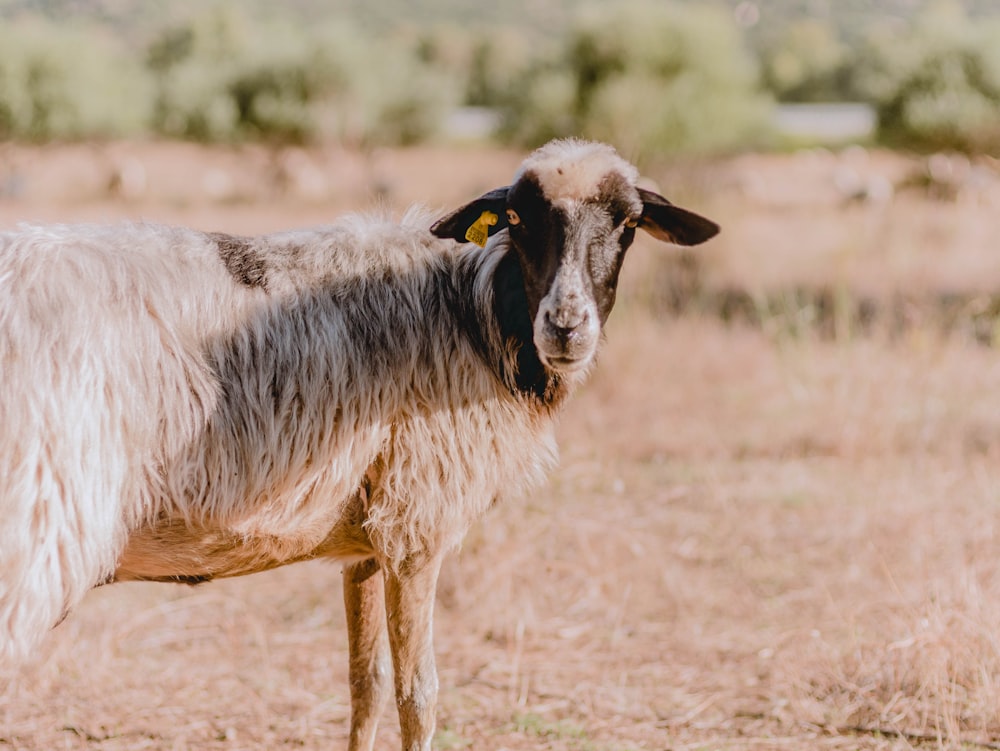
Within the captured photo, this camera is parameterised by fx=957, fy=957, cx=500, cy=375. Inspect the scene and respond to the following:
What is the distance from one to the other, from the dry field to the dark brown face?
797 mm

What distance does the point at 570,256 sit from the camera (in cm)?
327

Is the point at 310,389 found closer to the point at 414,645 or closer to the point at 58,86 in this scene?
the point at 414,645

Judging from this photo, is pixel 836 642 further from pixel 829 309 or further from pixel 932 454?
pixel 829 309

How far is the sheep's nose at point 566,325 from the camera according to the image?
3.12 metres

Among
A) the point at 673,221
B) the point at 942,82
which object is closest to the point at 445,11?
the point at 942,82

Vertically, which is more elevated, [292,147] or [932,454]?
[292,147]

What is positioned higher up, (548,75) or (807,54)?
(807,54)

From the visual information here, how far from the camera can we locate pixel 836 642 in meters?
4.70

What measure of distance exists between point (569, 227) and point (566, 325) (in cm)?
41

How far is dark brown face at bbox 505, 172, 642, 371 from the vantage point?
10.3 ft

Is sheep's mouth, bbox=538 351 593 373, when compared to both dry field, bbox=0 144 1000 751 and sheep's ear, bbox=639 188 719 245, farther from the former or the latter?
dry field, bbox=0 144 1000 751

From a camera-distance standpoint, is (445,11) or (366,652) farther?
(445,11)

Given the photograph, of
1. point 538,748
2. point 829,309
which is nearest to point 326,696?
point 538,748

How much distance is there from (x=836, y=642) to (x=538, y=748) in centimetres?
169
